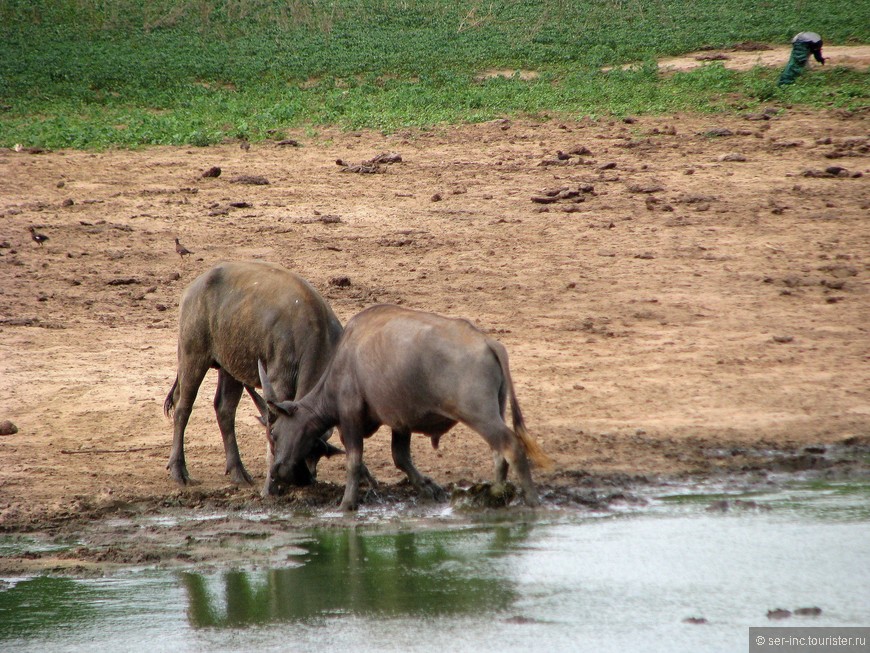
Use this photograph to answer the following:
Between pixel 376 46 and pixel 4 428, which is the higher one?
pixel 376 46

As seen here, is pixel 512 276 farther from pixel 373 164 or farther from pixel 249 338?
pixel 249 338

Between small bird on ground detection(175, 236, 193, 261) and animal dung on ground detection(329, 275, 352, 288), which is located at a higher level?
small bird on ground detection(175, 236, 193, 261)

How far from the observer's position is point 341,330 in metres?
8.09

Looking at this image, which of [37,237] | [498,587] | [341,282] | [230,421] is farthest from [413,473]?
[37,237]

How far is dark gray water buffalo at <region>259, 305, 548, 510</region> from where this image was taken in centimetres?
695

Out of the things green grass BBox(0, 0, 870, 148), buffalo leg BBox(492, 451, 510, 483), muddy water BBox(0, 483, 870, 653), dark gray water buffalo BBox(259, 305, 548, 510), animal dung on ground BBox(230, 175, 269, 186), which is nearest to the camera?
muddy water BBox(0, 483, 870, 653)

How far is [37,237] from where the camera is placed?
536 inches

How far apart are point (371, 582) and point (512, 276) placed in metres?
6.58

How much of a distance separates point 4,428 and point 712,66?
17.3 metres

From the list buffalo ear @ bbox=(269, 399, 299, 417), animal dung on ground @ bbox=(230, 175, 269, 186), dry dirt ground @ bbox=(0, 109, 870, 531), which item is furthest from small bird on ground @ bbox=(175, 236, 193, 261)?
buffalo ear @ bbox=(269, 399, 299, 417)

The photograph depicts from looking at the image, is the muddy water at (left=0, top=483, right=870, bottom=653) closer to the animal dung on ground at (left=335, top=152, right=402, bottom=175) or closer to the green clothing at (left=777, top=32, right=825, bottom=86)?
the animal dung on ground at (left=335, top=152, right=402, bottom=175)

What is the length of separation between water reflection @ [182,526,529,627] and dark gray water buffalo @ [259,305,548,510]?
0.58m

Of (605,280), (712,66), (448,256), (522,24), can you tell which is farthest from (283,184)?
(522,24)

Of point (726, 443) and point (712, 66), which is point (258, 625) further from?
point (712, 66)
